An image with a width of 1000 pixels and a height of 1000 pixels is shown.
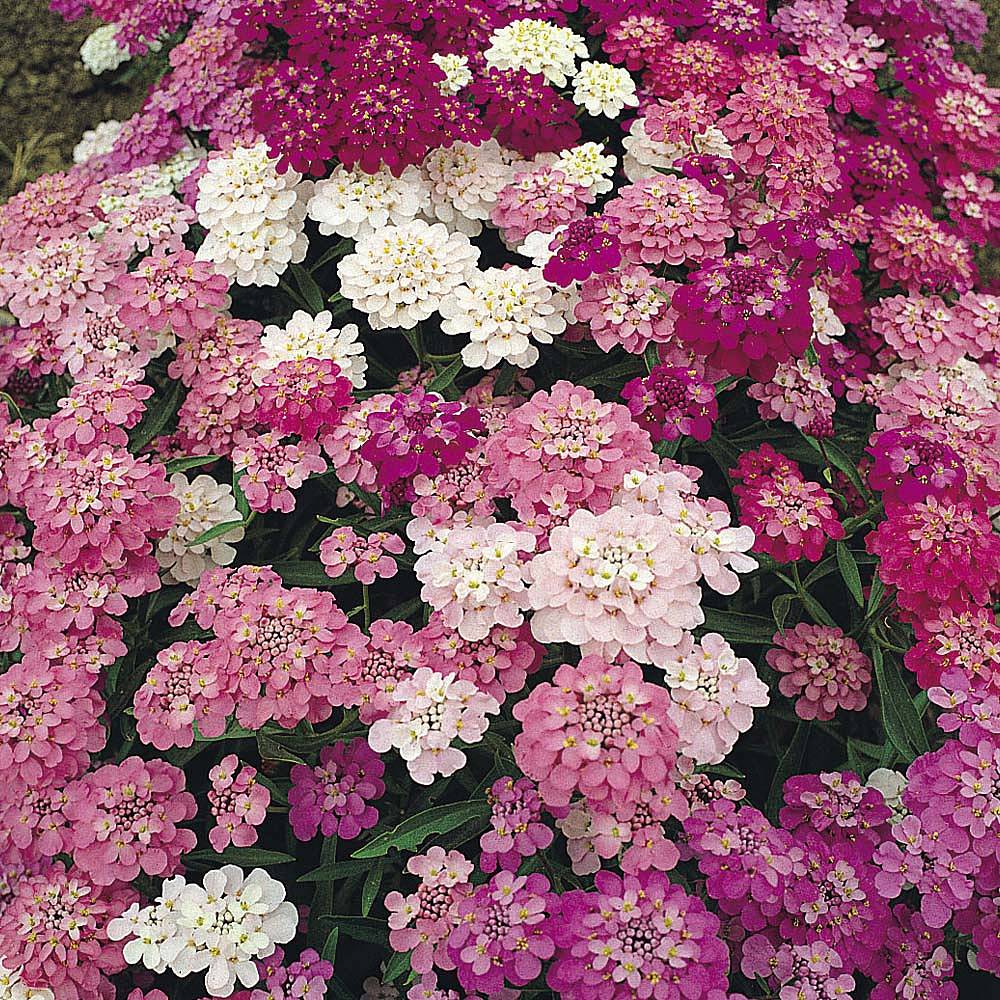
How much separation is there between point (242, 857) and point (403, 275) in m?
1.17

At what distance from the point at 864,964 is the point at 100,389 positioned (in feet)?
5.89

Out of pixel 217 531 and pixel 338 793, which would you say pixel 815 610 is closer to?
pixel 338 793

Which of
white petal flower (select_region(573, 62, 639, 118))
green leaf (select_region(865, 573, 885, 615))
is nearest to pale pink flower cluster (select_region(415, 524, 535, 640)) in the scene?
green leaf (select_region(865, 573, 885, 615))

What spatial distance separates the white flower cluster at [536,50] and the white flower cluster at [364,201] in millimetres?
356

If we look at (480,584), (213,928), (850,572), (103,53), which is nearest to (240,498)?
(480,584)

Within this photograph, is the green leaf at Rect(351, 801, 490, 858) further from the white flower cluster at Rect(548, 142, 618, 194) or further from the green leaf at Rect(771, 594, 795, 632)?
the white flower cluster at Rect(548, 142, 618, 194)

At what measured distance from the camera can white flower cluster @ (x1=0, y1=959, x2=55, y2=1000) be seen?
6.30 ft

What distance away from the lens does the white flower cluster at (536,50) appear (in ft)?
8.63

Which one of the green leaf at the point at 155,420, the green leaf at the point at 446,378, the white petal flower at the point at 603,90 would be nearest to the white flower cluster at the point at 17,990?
the green leaf at the point at 155,420

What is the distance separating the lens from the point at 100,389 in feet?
7.62

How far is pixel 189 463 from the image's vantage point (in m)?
2.32

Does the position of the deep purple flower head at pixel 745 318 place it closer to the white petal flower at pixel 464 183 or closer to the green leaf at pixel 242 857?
the white petal flower at pixel 464 183

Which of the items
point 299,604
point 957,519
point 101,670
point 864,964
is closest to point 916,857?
point 864,964

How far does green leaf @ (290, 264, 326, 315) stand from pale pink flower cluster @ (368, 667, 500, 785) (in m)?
1.06
